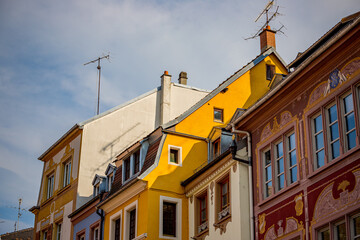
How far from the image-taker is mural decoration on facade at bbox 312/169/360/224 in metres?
17.8

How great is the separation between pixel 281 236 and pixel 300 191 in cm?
163

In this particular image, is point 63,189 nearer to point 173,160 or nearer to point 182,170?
point 173,160

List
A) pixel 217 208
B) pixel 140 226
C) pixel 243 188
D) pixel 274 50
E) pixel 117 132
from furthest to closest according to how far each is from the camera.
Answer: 1. pixel 117 132
2. pixel 274 50
3. pixel 140 226
4. pixel 217 208
5. pixel 243 188

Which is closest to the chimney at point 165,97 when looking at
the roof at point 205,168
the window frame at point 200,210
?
the roof at point 205,168

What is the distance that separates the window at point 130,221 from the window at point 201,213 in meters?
2.92

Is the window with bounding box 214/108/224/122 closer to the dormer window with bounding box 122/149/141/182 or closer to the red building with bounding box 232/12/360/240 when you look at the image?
the dormer window with bounding box 122/149/141/182

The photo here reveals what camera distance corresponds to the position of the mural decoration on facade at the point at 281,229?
20.2 m

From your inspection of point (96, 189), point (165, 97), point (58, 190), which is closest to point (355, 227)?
point (96, 189)

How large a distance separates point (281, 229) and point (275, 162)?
8.24 feet

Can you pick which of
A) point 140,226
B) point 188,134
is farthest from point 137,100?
point 140,226

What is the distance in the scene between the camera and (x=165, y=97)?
39656 mm

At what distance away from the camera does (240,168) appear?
78.7 feet

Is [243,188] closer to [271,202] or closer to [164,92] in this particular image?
[271,202]

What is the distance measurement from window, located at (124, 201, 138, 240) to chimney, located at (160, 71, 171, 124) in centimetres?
1076
